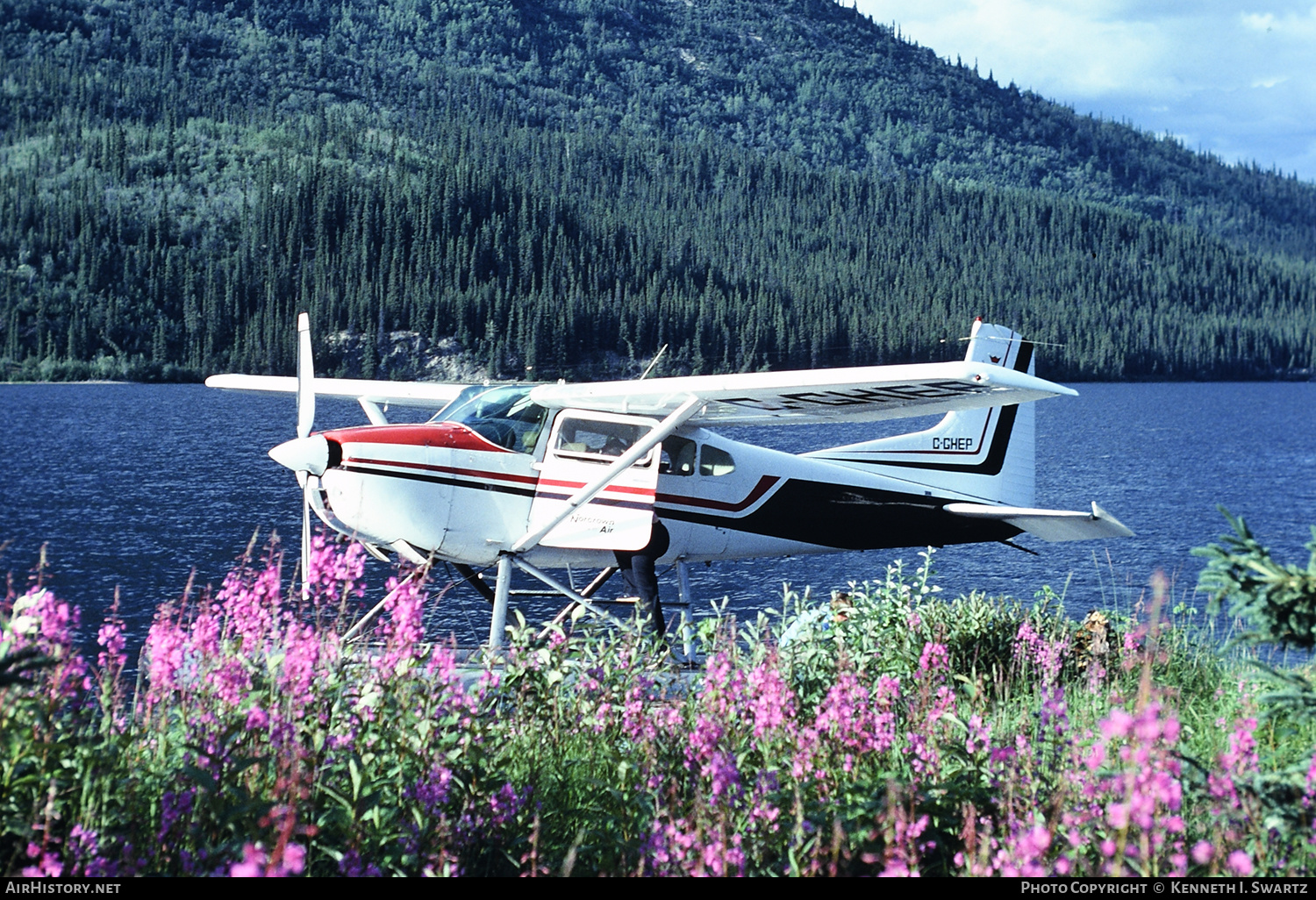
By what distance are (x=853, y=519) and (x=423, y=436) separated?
4333 millimetres

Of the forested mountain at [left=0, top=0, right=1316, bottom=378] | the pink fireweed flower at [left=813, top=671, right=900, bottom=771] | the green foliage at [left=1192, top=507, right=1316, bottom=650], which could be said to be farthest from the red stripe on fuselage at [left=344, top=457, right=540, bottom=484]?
the forested mountain at [left=0, top=0, right=1316, bottom=378]

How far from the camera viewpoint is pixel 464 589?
19078 mm

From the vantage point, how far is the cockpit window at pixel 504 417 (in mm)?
8867

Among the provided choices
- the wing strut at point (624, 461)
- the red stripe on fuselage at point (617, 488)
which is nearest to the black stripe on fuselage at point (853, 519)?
the red stripe on fuselage at point (617, 488)

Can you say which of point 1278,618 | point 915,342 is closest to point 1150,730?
point 1278,618

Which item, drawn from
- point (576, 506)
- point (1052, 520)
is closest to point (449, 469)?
point (576, 506)

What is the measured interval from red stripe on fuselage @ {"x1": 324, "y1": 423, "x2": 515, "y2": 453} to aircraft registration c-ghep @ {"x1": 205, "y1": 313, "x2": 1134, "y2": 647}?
0.01 m

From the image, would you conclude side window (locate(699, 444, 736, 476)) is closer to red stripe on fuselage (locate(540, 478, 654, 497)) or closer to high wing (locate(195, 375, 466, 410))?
red stripe on fuselage (locate(540, 478, 654, 497))

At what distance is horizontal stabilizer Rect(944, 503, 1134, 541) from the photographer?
29.9ft

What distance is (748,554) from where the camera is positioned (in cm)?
1016

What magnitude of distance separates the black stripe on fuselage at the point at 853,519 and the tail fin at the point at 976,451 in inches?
21.8

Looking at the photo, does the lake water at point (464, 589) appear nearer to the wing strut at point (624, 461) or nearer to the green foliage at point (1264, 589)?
the green foliage at point (1264, 589)

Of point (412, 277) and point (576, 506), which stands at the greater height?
point (412, 277)

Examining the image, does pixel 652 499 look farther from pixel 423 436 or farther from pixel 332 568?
pixel 332 568
